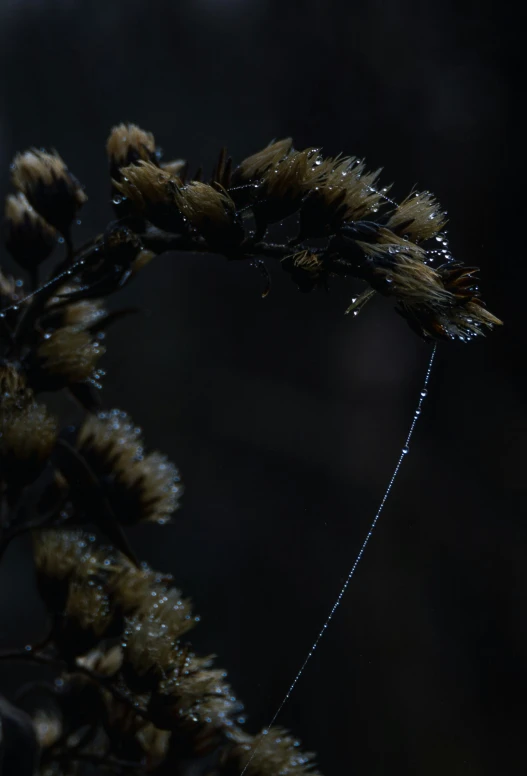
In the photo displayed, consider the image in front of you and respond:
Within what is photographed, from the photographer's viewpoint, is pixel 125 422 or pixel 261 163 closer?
pixel 261 163

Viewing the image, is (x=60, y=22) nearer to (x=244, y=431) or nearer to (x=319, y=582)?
(x=244, y=431)

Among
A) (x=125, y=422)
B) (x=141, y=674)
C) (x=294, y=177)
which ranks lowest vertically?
(x=141, y=674)

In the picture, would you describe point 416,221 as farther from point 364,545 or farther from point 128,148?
point 364,545

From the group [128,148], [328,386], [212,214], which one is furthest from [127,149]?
[328,386]

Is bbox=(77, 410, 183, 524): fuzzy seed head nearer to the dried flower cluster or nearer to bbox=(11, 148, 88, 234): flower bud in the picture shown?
the dried flower cluster

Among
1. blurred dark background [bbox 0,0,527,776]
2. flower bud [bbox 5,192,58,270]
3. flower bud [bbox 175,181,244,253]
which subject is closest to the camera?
flower bud [bbox 175,181,244,253]

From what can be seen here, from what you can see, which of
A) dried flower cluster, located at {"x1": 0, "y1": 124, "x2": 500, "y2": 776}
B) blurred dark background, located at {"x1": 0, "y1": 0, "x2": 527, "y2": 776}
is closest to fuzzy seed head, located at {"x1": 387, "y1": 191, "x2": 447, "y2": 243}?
dried flower cluster, located at {"x1": 0, "y1": 124, "x2": 500, "y2": 776}

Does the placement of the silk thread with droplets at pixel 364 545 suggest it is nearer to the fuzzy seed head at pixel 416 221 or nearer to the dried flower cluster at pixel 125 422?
the dried flower cluster at pixel 125 422
